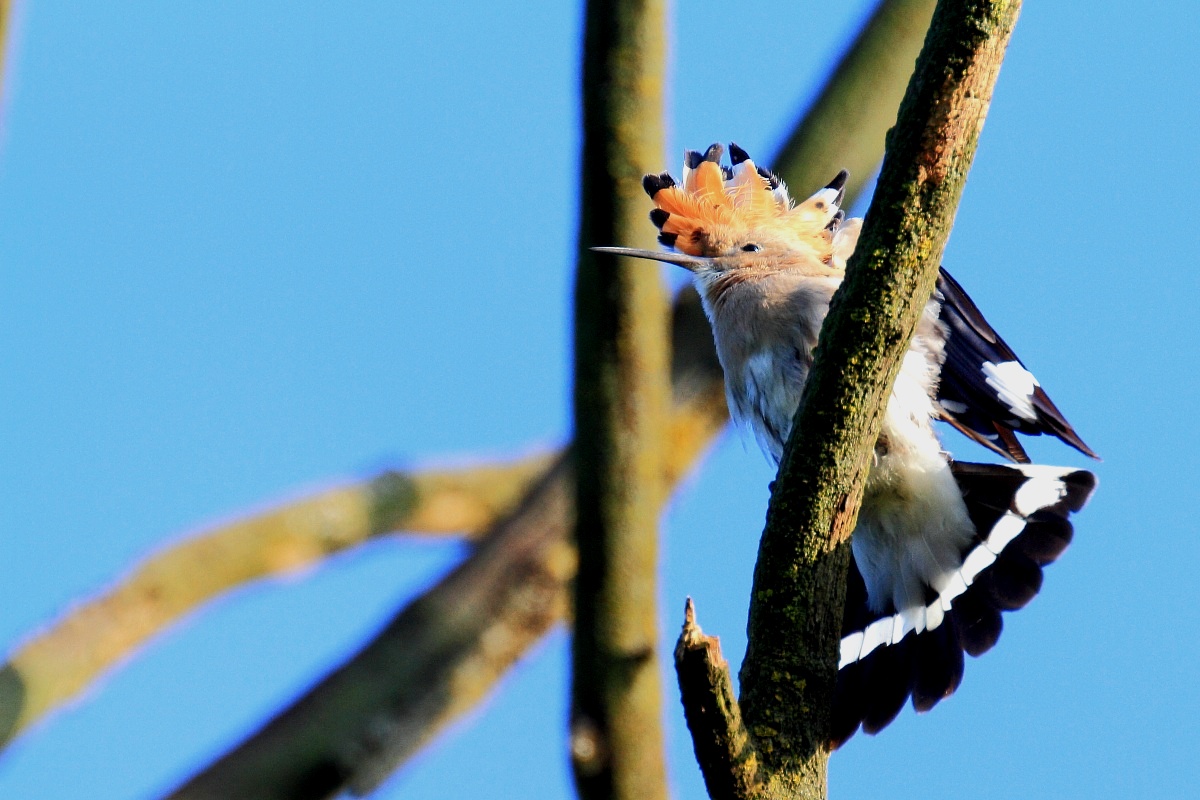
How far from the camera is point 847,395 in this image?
1.91 m

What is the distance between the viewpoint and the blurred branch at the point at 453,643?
371 centimetres

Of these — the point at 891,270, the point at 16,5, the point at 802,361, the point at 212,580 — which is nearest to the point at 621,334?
the point at 802,361

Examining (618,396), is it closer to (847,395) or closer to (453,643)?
(847,395)

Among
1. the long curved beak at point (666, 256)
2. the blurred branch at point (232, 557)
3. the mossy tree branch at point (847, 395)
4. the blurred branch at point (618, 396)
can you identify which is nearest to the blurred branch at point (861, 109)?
the long curved beak at point (666, 256)

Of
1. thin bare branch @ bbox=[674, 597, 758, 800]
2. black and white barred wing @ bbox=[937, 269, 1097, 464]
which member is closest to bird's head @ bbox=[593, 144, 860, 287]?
black and white barred wing @ bbox=[937, 269, 1097, 464]

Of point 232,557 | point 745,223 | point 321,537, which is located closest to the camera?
point 745,223

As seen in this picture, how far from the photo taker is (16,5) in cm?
346

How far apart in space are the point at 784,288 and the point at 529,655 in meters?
1.52

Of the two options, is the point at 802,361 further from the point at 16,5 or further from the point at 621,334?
the point at 16,5

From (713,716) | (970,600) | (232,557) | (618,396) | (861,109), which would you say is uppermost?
(861,109)

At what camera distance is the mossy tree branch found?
71.5 inches

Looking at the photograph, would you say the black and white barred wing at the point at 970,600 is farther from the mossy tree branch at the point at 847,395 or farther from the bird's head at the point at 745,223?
the mossy tree branch at the point at 847,395

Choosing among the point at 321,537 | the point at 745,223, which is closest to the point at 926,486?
the point at 745,223

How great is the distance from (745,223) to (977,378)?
84 cm
